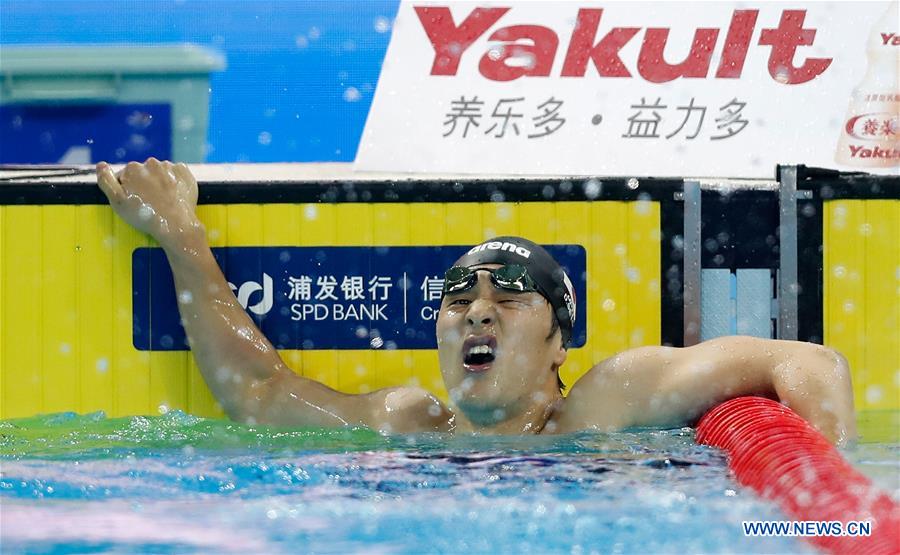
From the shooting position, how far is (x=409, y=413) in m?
3.82

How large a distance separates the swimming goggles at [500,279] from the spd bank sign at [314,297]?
62 centimetres

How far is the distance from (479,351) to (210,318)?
1093 millimetres

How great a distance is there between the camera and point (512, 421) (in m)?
3.73

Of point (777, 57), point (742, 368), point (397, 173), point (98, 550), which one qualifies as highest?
point (777, 57)

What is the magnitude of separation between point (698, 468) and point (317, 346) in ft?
5.71

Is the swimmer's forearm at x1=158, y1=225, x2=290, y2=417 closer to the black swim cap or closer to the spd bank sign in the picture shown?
the spd bank sign

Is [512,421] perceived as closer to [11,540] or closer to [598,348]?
[598,348]

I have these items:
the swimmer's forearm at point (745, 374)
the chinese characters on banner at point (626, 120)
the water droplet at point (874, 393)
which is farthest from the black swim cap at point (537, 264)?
the chinese characters on banner at point (626, 120)

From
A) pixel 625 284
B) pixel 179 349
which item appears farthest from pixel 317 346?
pixel 625 284

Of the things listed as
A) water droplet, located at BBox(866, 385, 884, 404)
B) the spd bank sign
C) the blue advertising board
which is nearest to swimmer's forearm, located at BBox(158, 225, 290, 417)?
the spd bank sign

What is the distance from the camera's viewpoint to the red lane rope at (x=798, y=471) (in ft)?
6.97

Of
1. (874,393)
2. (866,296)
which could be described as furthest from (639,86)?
(874,393)

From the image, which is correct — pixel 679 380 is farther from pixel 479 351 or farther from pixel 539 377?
pixel 479 351

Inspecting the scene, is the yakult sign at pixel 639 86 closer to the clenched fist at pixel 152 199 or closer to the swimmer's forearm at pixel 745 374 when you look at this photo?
the clenched fist at pixel 152 199
